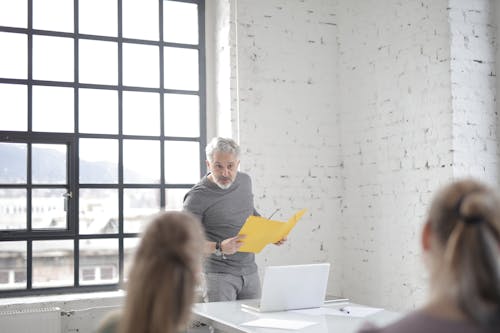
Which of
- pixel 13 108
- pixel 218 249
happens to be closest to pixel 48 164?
pixel 13 108

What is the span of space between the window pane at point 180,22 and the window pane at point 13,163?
1.48 m

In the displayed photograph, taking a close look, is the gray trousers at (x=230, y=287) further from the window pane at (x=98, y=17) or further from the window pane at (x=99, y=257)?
the window pane at (x=98, y=17)

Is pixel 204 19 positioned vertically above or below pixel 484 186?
above

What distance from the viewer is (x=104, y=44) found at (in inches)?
205

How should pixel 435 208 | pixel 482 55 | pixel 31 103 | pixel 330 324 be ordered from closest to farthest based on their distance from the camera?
pixel 435 208
pixel 330 324
pixel 482 55
pixel 31 103

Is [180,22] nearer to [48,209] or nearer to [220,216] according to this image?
[48,209]

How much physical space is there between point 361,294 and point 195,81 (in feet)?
7.38

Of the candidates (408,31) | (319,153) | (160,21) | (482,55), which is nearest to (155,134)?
(160,21)

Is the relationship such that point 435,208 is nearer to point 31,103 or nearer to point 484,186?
point 484,186

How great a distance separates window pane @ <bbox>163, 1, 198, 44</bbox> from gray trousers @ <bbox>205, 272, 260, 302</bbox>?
223 cm

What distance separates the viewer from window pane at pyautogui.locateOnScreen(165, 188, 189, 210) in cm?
534

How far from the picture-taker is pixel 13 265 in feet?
15.8

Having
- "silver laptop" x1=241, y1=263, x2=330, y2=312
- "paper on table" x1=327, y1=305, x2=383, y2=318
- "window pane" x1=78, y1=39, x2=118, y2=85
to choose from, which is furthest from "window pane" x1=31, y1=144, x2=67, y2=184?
"paper on table" x1=327, y1=305, x2=383, y2=318

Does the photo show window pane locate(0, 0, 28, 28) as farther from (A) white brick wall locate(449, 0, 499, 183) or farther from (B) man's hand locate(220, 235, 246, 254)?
(A) white brick wall locate(449, 0, 499, 183)
